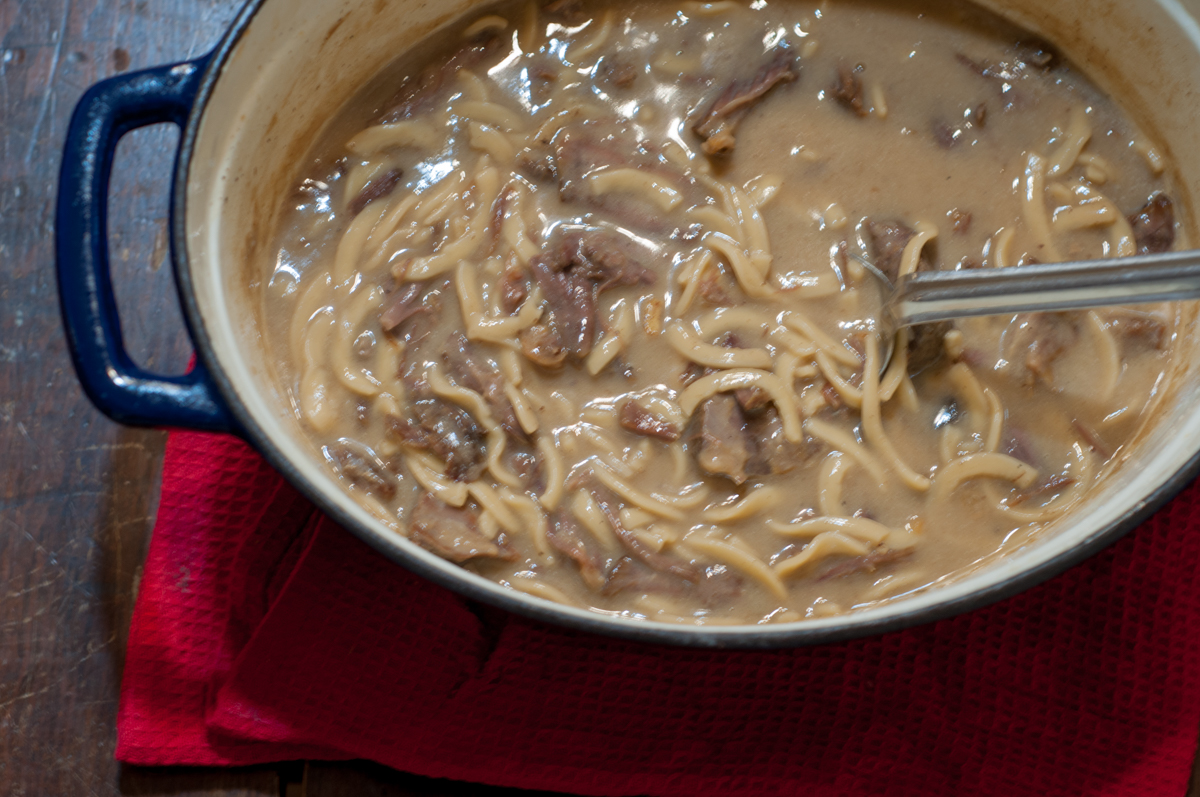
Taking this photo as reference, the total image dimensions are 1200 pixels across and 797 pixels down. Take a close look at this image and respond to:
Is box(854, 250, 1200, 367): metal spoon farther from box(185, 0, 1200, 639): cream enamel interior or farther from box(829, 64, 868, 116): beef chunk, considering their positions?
box(829, 64, 868, 116): beef chunk

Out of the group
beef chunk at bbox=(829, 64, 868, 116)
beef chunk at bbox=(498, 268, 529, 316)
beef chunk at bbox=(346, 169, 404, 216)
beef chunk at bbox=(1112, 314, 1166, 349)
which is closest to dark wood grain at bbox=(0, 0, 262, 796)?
beef chunk at bbox=(346, 169, 404, 216)

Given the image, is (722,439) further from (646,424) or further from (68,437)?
(68,437)

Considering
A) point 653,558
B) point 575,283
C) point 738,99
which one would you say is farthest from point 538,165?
point 653,558

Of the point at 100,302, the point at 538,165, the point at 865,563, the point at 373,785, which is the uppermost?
the point at 538,165

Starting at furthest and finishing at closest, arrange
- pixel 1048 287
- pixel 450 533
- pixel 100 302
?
pixel 450 533 < pixel 1048 287 < pixel 100 302

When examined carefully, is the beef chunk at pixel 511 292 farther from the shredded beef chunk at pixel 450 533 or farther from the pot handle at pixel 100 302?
the pot handle at pixel 100 302

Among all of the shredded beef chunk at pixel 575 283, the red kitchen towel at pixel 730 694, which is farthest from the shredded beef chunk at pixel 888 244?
the red kitchen towel at pixel 730 694

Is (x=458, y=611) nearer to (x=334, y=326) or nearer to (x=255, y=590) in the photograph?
(x=255, y=590)
